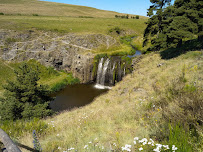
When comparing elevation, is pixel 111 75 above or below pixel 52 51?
below

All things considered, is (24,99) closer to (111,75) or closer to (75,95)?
(75,95)

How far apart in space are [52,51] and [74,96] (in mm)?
15629

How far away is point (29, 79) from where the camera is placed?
14453 mm

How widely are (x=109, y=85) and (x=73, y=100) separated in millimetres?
7548

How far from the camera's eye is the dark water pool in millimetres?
20359

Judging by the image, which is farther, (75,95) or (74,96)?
(75,95)

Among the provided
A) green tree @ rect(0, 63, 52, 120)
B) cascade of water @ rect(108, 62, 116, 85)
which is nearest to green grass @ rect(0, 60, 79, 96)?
cascade of water @ rect(108, 62, 116, 85)

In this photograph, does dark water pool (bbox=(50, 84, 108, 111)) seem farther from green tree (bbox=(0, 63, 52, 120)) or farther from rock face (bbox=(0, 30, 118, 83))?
green tree (bbox=(0, 63, 52, 120))

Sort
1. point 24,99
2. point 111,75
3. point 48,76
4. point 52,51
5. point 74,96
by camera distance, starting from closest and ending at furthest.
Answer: point 24,99
point 74,96
point 111,75
point 48,76
point 52,51

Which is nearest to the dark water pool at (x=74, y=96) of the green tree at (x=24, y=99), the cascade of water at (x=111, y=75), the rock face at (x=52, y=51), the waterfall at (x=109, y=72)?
the waterfall at (x=109, y=72)

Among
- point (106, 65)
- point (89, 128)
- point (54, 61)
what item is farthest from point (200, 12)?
point (54, 61)

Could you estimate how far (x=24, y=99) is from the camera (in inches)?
548

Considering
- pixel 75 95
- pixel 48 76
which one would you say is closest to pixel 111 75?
pixel 75 95

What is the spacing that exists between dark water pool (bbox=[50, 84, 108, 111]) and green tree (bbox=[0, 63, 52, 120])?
5075mm
